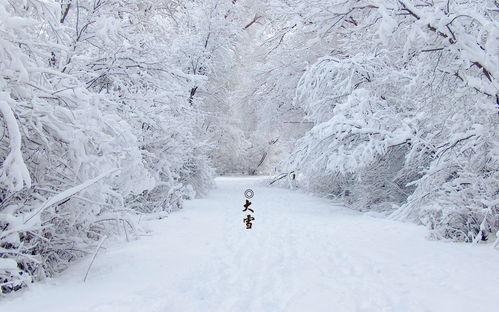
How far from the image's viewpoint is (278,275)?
520 centimetres

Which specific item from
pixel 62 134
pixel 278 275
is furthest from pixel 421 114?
pixel 62 134

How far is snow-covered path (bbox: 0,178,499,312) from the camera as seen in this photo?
4.05m

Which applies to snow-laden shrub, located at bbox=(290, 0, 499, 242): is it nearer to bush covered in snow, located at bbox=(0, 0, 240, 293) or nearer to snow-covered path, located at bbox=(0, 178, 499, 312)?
snow-covered path, located at bbox=(0, 178, 499, 312)

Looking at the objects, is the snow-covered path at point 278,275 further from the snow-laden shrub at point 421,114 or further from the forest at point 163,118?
the snow-laden shrub at point 421,114

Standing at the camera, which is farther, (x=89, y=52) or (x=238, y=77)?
(x=238, y=77)

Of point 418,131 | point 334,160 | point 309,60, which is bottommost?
point 334,160

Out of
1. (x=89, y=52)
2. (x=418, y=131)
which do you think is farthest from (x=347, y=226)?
(x=89, y=52)

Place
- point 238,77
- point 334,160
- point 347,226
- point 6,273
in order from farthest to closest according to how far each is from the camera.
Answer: point 238,77, point 334,160, point 347,226, point 6,273

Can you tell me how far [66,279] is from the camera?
4613 millimetres

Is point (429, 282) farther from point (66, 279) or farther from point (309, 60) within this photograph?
point (309, 60)

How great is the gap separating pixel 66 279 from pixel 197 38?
45.9ft

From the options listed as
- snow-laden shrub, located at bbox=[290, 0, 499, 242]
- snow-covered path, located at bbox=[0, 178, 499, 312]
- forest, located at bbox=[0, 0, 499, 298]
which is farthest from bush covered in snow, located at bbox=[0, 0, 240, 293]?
snow-laden shrub, located at bbox=[290, 0, 499, 242]

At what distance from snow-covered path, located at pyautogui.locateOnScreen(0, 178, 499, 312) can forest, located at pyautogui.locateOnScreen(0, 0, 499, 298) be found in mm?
411

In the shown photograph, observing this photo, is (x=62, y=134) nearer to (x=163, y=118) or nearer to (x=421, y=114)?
(x=163, y=118)
